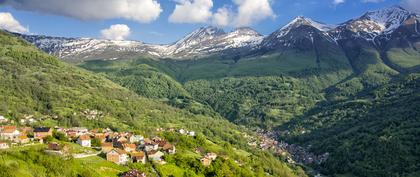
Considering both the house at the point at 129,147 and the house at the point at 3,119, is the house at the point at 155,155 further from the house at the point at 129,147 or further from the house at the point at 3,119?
the house at the point at 3,119

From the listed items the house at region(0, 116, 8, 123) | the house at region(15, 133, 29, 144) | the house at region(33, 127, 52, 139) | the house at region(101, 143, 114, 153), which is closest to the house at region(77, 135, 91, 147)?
the house at region(101, 143, 114, 153)

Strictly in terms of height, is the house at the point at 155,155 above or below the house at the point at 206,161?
above

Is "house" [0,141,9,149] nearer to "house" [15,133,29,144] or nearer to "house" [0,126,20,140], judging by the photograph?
"house" [15,133,29,144]

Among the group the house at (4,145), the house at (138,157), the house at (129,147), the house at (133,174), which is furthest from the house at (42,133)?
the house at (133,174)

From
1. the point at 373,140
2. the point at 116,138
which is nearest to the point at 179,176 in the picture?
the point at 116,138

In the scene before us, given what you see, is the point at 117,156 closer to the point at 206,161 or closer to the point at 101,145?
the point at 101,145
